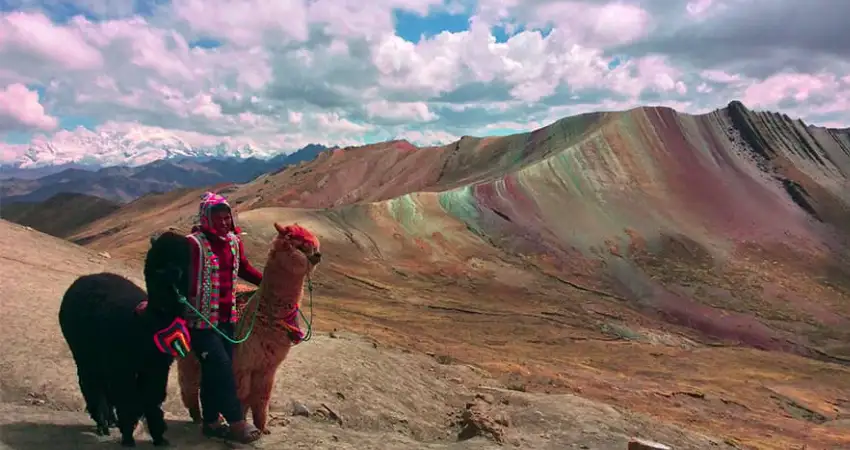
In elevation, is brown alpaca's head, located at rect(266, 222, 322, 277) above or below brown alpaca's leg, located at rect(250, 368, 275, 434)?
above

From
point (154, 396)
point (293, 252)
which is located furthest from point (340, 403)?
point (154, 396)

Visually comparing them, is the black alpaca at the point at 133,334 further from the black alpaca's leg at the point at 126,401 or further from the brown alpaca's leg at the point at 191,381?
the brown alpaca's leg at the point at 191,381

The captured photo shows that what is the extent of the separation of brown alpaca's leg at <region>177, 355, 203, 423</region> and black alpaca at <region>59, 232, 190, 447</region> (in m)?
0.51

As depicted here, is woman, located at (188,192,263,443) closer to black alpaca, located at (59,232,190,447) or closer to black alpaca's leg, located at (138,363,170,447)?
black alpaca, located at (59,232,190,447)

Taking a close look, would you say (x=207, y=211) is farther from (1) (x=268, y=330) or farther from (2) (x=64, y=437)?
(2) (x=64, y=437)

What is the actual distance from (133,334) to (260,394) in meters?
1.41

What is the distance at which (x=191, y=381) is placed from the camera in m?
5.86

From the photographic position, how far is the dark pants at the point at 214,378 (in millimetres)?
5449

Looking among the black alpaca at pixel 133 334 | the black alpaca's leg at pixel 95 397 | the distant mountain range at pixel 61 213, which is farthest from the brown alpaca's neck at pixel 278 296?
the distant mountain range at pixel 61 213

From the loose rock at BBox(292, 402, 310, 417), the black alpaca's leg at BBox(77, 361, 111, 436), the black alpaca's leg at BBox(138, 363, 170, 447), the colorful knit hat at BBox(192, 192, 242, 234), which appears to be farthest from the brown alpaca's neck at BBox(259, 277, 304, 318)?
the loose rock at BBox(292, 402, 310, 417)

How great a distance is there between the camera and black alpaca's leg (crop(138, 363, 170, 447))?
5.15 meters

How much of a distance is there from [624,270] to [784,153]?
32.7 metres

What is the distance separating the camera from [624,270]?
41281 mm

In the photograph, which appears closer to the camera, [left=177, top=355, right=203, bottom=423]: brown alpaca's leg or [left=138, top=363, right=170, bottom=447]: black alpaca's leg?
[left=138, top=363, right=170, bottom=447]: black alpaca's leg
